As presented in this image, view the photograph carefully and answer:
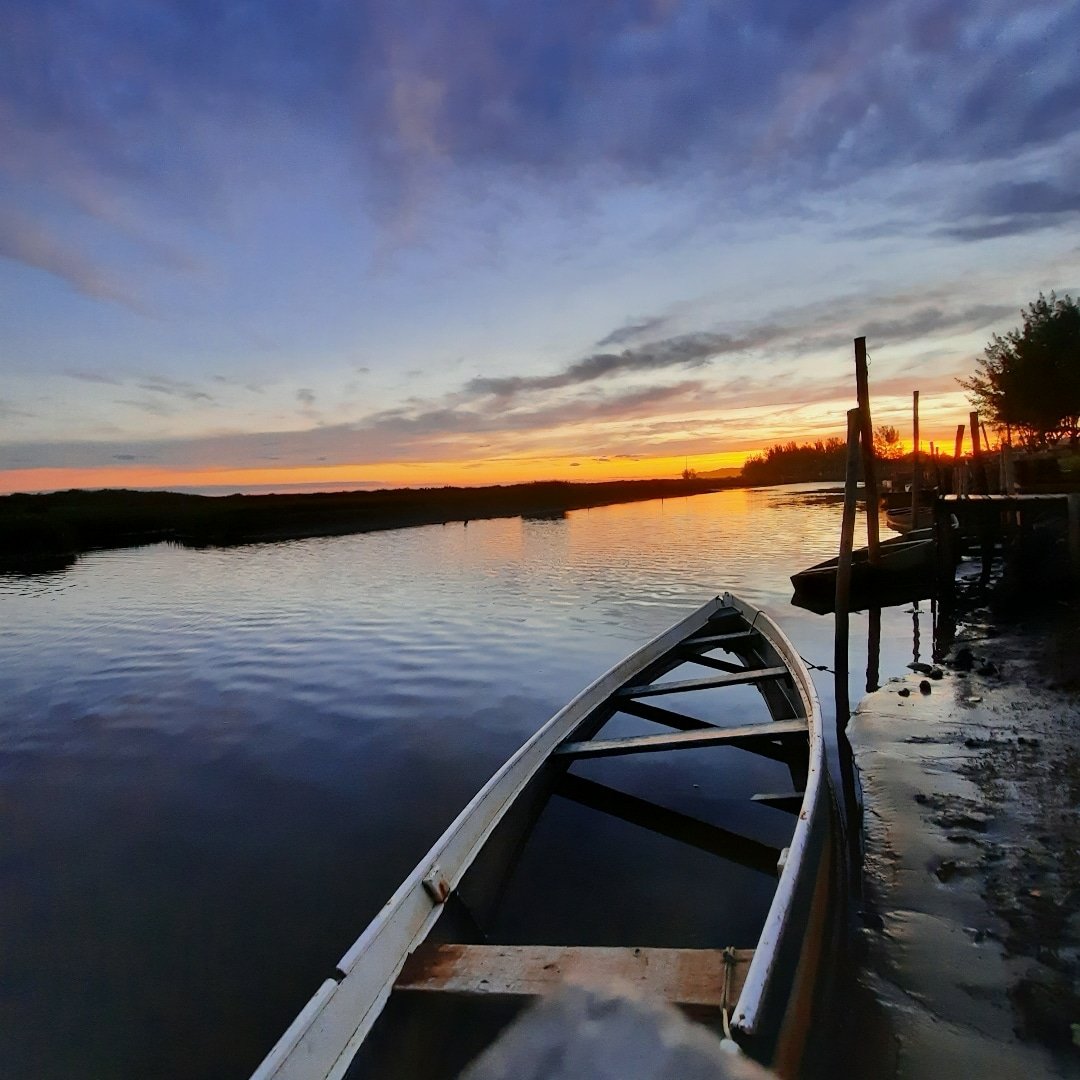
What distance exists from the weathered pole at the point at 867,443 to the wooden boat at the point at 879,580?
437 millimetres

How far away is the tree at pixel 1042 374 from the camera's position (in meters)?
38.3

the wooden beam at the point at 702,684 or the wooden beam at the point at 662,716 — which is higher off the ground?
the wooden beam at the point at 702,684

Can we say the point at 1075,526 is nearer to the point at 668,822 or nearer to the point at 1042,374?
the point at 668,822

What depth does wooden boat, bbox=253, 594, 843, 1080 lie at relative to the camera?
3.15m

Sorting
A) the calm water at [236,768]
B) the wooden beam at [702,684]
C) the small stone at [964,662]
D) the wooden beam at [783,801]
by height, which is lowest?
the calm water at [236,768]

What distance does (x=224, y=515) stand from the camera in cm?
7250

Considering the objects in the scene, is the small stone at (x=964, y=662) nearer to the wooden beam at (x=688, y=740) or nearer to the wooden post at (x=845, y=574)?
the wooden post at (x=845, y=574)

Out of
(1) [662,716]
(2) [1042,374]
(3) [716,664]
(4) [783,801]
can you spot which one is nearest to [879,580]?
(3) [716,664]

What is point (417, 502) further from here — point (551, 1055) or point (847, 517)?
point (551, 1055)

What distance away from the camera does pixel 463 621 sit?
19.1 metres

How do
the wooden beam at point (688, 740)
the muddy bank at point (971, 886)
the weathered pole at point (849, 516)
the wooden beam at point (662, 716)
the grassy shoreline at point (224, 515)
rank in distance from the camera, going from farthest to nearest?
the grassy shoreline at point (224, 515), the weathered pole at point (849, 516), the wooden beam at point (662, 716), the wooden beam at point (688, 740), the muddy bank at point (971, 886)

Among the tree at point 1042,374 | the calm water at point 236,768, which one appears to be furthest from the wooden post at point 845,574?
the tree at point 1042,374

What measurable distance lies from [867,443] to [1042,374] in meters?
29.2

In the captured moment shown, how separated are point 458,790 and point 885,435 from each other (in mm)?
171714
